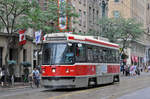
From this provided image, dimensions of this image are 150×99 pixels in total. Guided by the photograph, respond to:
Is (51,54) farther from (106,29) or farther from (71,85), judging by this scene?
(106,29)

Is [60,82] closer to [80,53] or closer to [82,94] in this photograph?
[82,94]

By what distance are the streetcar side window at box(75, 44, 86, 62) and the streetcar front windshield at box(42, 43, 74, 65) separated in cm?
40

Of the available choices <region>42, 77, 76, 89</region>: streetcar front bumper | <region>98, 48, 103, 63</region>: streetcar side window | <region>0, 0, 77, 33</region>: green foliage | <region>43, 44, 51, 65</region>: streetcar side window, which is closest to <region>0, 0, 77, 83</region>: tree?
<region>0, 0, 77, 33</region>: green foliage

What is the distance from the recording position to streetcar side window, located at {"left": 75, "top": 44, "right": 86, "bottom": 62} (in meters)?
20.5

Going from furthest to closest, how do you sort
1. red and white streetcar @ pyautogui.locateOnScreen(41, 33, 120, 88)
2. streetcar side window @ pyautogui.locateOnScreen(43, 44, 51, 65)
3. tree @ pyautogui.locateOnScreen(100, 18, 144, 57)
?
tree @ pyautogui.locateOnScreen(100, 18, 144, 57) < streetcar side window @ pyautogui.locateOnScreen(43, 44, 51, 65) < red and white streetcar @ pyautogui.locateOnScreen(41, 33, 120, 88)

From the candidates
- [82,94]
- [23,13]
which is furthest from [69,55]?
[23,13]

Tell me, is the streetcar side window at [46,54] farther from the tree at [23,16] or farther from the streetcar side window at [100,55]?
the tree at [23,16]

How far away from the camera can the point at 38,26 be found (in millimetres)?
28859

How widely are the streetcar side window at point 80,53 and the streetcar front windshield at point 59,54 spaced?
1.30 feet

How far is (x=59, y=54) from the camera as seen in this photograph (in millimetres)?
19984

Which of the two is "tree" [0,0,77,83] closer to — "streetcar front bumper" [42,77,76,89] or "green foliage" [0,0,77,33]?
"green foliage" [0,0,77,33]

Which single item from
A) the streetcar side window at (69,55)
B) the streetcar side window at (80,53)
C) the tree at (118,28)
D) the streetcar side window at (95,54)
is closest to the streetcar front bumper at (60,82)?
the streetcar side window at (69,55)

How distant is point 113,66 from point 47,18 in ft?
27.5

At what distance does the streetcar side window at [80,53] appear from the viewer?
2045 centimetres
